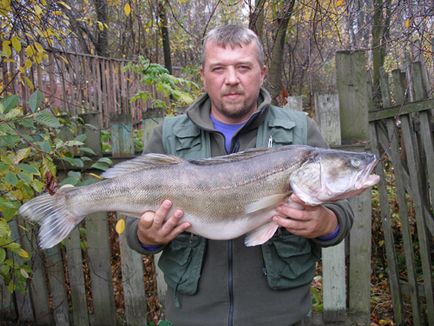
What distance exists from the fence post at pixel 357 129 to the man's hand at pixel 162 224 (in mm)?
2032

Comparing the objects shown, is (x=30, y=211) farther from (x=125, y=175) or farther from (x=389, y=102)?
(x=389, y=102)

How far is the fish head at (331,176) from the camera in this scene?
2318 mm

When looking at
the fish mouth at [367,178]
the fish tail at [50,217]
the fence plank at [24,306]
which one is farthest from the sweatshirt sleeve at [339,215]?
the fence plank at [24,306]

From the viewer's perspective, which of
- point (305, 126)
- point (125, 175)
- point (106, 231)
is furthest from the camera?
point (106, 231)

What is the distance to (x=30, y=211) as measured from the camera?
253 centimetres

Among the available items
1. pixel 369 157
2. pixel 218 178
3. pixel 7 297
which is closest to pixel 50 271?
pixel 7 297

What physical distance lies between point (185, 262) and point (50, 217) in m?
0.83

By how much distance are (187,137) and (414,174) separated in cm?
242

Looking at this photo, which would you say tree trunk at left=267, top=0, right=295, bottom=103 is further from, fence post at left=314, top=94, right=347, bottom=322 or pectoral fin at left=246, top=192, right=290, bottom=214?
pectoral fin at left=246, top=192, right=290, bottom=214

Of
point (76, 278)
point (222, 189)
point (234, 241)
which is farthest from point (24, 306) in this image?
point (222, 189)

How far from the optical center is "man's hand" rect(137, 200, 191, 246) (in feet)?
7.85

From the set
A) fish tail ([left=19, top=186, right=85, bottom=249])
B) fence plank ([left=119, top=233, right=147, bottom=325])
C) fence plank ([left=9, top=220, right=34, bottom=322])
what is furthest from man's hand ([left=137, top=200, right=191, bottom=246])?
fence plank ([left=9, top=220, right=34, bottom=322])

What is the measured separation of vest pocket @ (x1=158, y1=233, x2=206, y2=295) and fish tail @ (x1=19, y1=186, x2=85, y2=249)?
0.62m

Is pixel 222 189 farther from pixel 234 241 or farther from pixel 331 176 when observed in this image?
pixel 331 176
